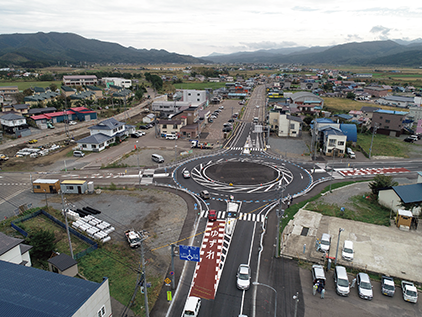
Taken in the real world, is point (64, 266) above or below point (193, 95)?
below

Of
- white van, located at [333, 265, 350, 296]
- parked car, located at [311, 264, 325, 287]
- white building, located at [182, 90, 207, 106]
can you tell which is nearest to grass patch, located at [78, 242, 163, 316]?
parked car, located at [311, 264, 325, 287]

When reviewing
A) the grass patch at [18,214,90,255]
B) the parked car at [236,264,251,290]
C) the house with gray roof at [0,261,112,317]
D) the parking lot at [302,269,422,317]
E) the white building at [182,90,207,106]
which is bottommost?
the grass patch at [18,214,90,255]

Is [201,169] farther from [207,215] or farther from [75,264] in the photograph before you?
[75,264]

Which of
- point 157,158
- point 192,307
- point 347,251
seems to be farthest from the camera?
point 157,158

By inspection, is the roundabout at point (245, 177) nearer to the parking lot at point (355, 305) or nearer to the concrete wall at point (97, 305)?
the parking lot at point (355, 305)

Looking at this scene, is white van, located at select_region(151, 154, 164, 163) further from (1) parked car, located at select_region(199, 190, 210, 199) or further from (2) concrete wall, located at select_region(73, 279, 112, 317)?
(2) concrete wall, located at select_region(73, 279, 112, 317)

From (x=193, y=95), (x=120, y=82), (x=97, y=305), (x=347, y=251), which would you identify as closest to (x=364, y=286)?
(x=347, y=251)

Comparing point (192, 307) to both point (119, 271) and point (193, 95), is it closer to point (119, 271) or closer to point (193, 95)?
point (119, 271)
